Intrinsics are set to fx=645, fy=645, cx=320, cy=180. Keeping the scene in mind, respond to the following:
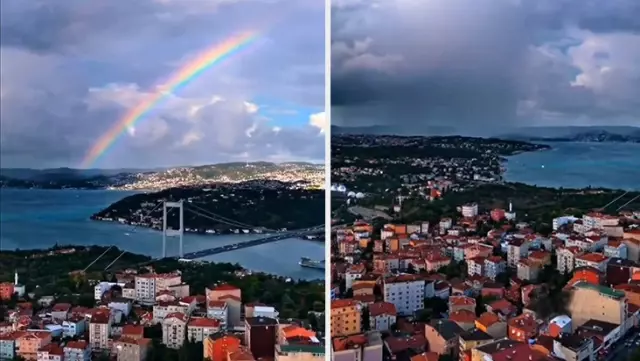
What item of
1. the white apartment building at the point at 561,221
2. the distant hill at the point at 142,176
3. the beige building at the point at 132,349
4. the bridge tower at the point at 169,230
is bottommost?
the beige building at the point at 132,349

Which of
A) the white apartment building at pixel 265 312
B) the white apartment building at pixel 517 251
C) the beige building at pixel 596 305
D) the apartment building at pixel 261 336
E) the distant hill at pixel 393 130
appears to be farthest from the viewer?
the white apartment building at pixel 265 312

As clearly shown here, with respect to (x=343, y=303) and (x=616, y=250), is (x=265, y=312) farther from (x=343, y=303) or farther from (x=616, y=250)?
(x=616, y=250)

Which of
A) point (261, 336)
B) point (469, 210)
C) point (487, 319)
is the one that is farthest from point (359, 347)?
point (469, 210)

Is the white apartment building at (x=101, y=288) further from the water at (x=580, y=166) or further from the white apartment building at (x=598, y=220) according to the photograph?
the white apartment building at (x=598, y=220)

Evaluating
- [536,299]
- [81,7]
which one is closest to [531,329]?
[536,299]

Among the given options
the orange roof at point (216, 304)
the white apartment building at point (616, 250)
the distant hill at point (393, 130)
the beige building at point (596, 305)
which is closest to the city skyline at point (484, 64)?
the distant hill at point (393, 130)

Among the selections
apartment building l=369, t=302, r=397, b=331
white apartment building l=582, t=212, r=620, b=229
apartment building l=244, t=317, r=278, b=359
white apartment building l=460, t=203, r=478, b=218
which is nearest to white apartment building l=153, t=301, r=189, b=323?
apartment building l=244, t=317, r=278, b=359

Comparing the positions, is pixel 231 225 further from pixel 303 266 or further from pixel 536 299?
pixel 536 299

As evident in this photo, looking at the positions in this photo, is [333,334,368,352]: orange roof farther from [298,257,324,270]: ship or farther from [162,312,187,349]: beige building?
[162,312,187,349]: beige building
